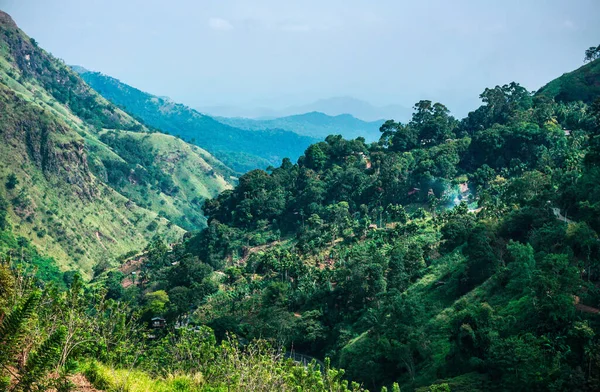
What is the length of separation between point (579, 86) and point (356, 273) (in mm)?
60179

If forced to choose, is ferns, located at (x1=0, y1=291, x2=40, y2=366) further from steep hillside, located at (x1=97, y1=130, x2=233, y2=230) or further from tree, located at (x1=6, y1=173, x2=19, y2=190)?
steep hillside, located at (x1=97, y1=130, x2=233, y2=230)

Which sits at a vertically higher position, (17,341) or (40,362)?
(17,341)

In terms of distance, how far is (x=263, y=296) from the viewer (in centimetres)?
5644

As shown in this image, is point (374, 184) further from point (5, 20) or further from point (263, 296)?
point (5, 20)

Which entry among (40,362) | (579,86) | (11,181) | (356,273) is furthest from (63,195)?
(40,362)

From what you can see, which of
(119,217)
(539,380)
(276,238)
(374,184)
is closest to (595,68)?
(374,184)

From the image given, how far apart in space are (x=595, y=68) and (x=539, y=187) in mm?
50780

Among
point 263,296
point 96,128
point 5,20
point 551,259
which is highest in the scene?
point 5,20

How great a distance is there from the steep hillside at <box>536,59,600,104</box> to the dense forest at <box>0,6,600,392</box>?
36 centimetres

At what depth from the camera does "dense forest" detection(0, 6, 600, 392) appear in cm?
1906

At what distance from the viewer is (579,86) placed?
87.1 metres

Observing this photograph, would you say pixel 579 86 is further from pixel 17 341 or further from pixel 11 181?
pixel 11 181

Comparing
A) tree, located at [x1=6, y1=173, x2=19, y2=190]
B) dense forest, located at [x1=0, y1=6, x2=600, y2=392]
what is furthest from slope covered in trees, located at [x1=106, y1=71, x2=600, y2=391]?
tree, located at [x1=6, y1=173, x2=19, y2=190]

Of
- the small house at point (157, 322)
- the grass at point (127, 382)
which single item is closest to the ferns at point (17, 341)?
the grass at point (127, 382)
